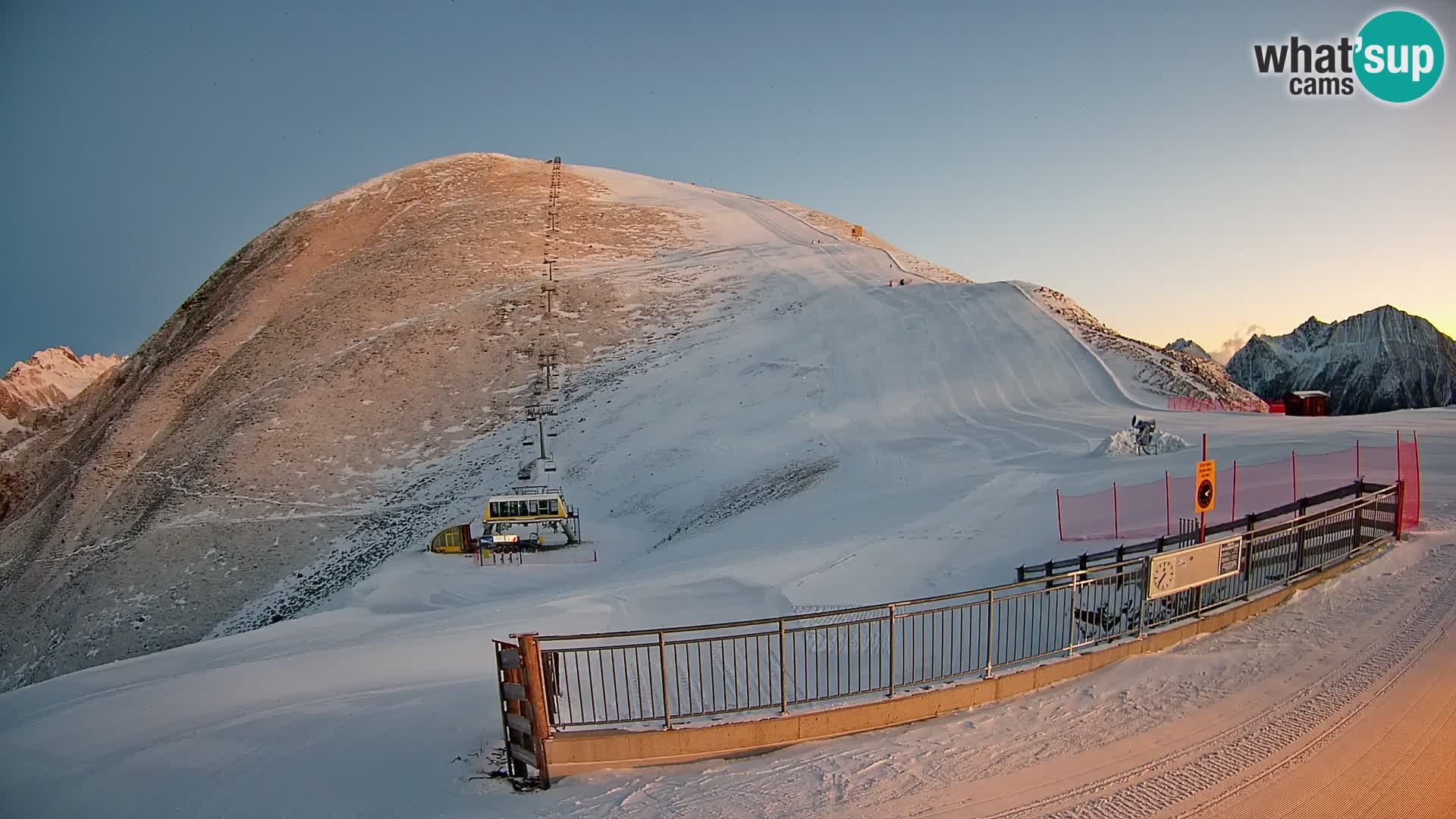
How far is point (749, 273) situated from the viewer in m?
59.8

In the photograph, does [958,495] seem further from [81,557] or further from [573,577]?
[81,557]

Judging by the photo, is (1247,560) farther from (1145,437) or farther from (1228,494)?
(1145,437)

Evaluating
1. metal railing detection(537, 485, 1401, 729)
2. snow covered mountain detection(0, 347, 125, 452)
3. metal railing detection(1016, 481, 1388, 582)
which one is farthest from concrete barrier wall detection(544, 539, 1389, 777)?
snow covered mountain detection(0, 347, 125, 452)

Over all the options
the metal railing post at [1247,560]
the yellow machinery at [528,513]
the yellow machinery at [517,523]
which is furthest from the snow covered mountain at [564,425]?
the metal railing post at [1247,560]

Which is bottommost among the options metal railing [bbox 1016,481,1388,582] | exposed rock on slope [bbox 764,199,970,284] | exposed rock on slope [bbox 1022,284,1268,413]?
metal railing [bbox 1016,481,1388,582]

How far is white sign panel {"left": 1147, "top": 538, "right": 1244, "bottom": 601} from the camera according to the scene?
964cm

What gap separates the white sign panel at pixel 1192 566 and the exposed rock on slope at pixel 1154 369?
89.5ft

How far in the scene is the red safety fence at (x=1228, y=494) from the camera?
16.6 meters

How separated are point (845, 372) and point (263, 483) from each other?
3012 centimetres

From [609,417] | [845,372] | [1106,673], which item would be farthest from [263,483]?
[1106,673]

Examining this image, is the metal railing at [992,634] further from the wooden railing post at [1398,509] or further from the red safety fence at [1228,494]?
the red safety fence at [1228,494]

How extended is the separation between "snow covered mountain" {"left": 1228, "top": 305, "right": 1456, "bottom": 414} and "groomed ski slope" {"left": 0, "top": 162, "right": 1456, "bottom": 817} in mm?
79773

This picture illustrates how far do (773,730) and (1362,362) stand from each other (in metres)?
131

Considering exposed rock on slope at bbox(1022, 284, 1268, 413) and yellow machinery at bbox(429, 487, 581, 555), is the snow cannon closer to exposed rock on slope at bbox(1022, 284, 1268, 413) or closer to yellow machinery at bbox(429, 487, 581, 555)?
exposed rock on slope at bbox(1022, 284, 1268, 413)
